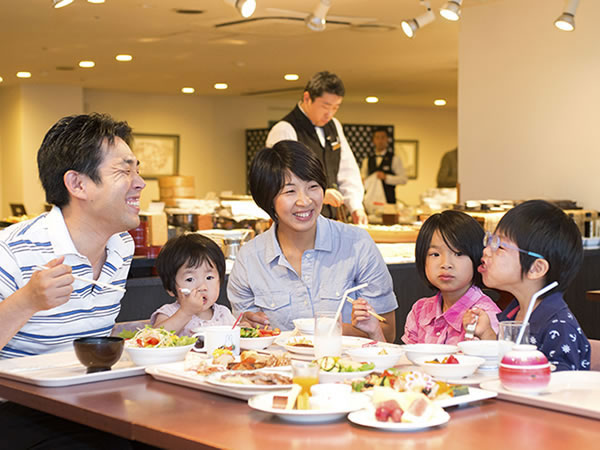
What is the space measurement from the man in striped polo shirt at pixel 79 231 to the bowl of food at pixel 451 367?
968mm

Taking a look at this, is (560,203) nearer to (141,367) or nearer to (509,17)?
(509,17)

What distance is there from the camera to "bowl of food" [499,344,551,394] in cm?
155

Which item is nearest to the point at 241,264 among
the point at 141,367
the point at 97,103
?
the point at 141,367

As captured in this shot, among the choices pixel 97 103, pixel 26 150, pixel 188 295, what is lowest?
pixel 188 295

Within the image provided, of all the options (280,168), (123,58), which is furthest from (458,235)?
(123,58)

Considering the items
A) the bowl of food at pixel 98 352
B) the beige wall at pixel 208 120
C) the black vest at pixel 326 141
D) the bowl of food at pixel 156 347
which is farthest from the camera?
the beige wall at pixel 208 120

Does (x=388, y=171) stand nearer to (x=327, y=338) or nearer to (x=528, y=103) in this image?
(x=528, y=103)

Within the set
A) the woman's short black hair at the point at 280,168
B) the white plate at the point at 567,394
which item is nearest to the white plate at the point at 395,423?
the white plate at the point at 567,394

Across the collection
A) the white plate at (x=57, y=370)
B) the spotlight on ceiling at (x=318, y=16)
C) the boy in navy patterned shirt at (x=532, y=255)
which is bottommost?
the white plate at (x=57, y=370)

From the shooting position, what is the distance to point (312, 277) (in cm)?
274

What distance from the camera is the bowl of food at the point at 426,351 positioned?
1824 millimetres

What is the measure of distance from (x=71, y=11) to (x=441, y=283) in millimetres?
4927

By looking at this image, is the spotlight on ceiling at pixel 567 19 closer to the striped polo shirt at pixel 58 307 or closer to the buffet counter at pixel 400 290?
the buffet counter at pixel 400 290

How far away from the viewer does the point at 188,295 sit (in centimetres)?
230
